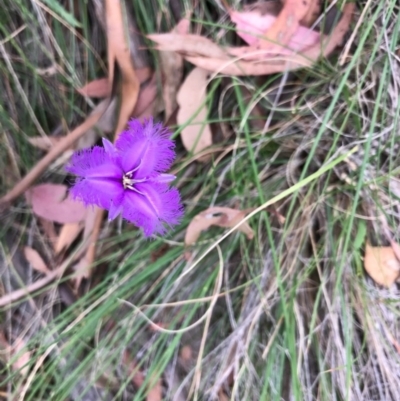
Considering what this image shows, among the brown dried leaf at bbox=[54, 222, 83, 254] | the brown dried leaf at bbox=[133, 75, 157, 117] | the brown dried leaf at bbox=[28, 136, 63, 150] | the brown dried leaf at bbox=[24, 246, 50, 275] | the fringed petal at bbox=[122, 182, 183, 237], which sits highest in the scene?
the brown dried leaf at bbox=[133, 75, 157, 117]

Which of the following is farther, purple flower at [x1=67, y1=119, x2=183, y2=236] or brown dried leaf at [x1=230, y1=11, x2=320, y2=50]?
brown dried leaf at [x1=230, y1=11, x2=320, y2=50]

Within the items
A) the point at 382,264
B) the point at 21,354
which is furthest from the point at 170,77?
the point at 21,354

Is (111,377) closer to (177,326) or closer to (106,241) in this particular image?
(177,326)

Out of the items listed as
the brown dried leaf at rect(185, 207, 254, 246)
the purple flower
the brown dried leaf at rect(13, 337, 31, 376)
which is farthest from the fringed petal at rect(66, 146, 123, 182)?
the brown dried leaf at rect(13, 337, 31, 376)

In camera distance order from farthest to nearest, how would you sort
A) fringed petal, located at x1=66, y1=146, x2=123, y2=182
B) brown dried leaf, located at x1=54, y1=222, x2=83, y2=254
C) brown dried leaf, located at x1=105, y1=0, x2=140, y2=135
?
brown dried leaf, located at x1=54, y1=222, x2=83, y2=254, brown dried leaf, located at x1=105, y1=0, x2=140, y2=135, fringed petal, located at x1=66, y1=146, x2=123, y2=182

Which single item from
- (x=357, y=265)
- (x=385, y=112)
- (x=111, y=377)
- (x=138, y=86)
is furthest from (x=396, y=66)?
(x=111, y=377)

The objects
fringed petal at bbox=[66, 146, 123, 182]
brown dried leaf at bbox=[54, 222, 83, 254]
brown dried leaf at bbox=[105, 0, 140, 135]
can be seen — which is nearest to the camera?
fringed petal at bbox=[66, 146, 123, 182]

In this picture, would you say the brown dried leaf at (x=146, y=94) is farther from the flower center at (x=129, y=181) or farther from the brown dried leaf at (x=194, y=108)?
the flower center at (x=129, y=181)

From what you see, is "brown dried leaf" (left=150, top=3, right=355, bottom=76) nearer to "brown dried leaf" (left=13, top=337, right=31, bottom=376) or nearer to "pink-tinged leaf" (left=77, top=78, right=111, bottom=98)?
"pink-tinged leaf" (left=77, top=78, right=111, bottom=98)
